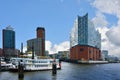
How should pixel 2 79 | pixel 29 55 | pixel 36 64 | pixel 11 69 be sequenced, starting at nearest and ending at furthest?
1. pixel 2 79
2. pixel 11 69
3. pixel 36 64
4. pixel 29 55

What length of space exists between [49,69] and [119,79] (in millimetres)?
56627

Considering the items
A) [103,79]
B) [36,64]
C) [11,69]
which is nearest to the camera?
[103,79]

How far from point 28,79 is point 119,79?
35.7 metres

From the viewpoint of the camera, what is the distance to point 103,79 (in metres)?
115

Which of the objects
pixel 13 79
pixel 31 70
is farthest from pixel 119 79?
pixel 31 70

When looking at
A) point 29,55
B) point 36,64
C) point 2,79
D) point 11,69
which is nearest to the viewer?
point 2,79

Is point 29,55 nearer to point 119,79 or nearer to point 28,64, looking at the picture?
point 28,64

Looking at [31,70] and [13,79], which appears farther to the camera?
[31,70]

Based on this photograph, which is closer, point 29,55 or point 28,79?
point 28,79

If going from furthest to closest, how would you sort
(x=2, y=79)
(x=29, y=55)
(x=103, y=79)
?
1. (x=29, y=55)
2. (x=103, y=79)
3. (x=2, y=79)

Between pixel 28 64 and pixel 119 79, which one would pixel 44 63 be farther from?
pixel 119 79

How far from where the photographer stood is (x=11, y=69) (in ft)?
479

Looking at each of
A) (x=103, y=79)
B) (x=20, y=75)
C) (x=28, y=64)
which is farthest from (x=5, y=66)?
(x=103, y=79)

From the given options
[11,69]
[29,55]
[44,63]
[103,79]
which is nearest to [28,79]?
[103,79]
